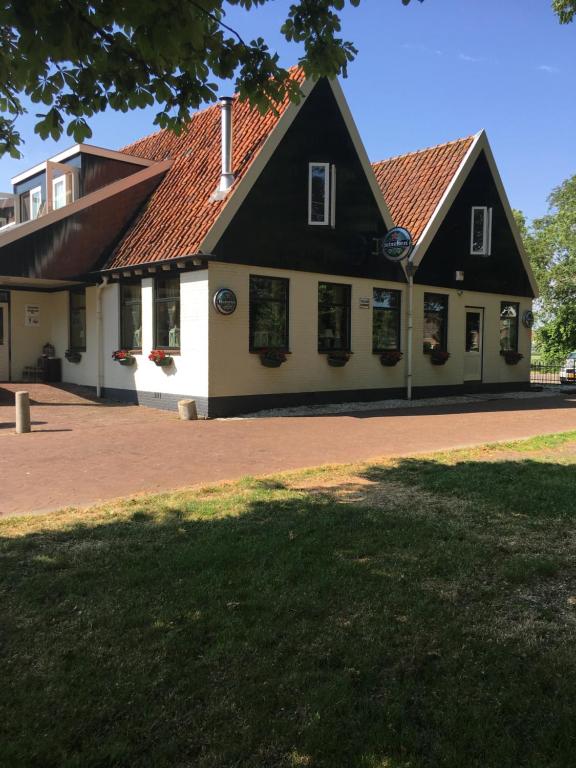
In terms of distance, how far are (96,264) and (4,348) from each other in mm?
4557

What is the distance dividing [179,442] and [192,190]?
7.71 m

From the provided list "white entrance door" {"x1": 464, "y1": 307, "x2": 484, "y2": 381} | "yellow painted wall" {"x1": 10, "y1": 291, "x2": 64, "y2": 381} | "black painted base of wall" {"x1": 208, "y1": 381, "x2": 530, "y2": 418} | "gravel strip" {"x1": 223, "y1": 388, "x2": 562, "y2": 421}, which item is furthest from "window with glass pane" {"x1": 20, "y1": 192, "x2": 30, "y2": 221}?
"white entrance door" {"x1": 464, "y1": 307, "x2": 484, "y2": 381}

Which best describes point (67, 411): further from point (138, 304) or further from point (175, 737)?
point (175, 737)

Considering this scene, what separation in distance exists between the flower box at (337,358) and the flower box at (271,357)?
179cm

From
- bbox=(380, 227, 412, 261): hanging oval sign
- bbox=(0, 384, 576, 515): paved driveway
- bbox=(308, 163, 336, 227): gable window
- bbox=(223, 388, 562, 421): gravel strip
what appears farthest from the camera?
bbox=(380, 227, 412, 261): hanging oval sign

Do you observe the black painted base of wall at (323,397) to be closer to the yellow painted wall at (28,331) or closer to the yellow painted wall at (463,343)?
the yellow painted wall at (463,343)

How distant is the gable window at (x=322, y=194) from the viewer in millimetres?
15250

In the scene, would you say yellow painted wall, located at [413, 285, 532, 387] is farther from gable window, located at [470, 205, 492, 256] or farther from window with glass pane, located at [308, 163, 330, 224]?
window with glass pane, located at [308, 163, 330, 224]

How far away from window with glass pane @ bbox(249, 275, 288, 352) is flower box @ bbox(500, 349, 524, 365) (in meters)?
9.90

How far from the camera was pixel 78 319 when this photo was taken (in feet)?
59.0

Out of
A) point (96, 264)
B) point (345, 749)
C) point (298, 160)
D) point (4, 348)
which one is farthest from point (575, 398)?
point (345, 749)

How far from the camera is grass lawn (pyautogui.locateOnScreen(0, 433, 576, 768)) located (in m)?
2.52

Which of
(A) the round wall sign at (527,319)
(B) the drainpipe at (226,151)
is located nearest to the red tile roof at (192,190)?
(B) the drainpipe at (226,151)

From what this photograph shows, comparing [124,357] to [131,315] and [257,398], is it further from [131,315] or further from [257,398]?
[257,398]
